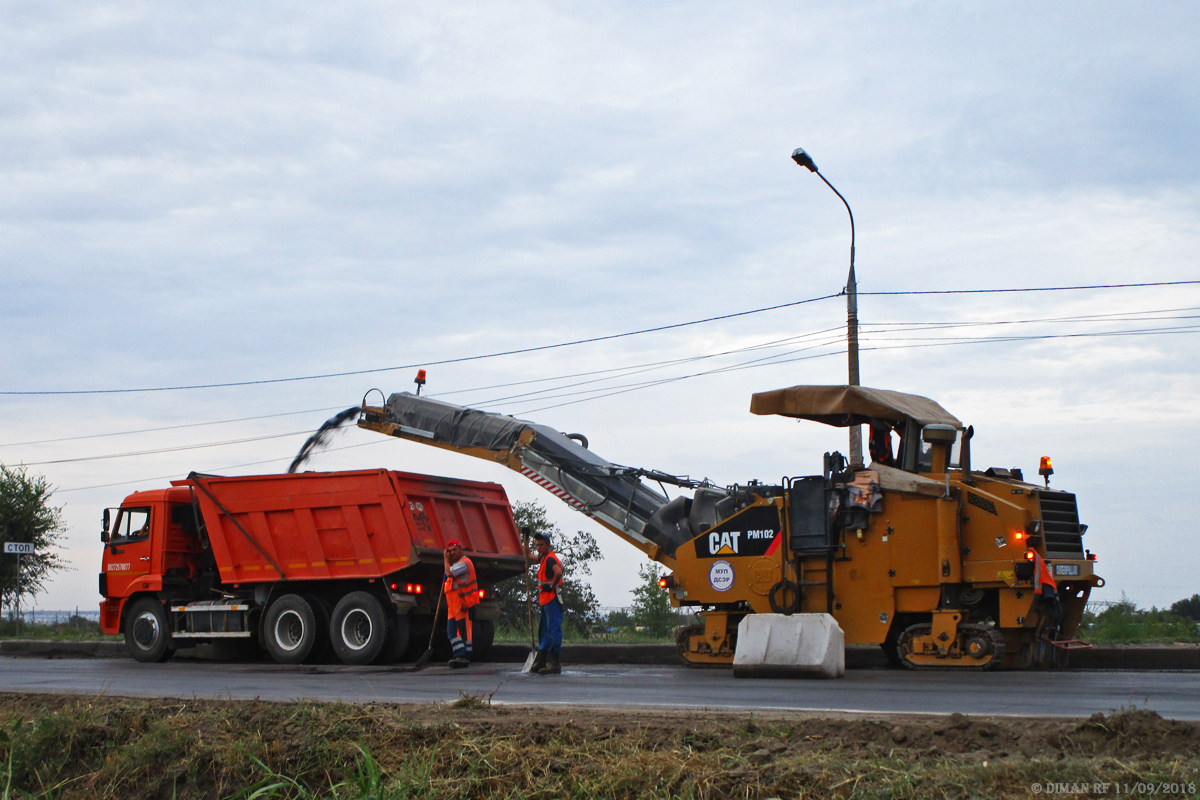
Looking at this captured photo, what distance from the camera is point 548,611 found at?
13477mm

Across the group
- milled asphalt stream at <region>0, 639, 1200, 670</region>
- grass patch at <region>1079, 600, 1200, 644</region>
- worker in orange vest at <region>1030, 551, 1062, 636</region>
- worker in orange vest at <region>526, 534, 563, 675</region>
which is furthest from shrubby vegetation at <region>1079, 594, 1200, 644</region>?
worker in orange vest at <region>526, 534, 563, 675</region>

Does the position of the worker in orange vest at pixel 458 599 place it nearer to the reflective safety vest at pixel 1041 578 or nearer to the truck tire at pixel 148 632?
the truck tire at pixel 148 632

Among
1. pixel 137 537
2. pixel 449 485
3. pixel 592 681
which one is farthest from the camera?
pixel 137 537

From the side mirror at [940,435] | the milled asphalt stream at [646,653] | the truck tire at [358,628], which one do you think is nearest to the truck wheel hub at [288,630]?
the truck tire at [358,628]

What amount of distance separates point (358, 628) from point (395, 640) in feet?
1.96

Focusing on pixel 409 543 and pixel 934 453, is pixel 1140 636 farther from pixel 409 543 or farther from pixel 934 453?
pixel 409 543

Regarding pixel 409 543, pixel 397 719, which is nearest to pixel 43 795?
pixel 397 719

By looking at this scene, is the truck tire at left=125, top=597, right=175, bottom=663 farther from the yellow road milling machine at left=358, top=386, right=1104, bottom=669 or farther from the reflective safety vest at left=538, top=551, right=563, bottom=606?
the yellow road milling machine at left=358, top=386, right=1104, bottom=669

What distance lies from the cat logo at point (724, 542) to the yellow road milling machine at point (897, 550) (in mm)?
14

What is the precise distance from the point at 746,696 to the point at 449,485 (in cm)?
835

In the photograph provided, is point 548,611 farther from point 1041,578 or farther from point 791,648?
point 1041,578

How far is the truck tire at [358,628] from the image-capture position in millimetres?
15352

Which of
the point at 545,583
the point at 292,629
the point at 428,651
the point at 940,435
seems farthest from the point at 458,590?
the point at 940,435

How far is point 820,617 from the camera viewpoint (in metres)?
11.8
